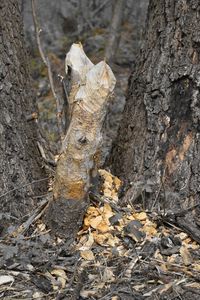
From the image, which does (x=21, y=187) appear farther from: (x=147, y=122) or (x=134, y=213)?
(x=147, y=122)

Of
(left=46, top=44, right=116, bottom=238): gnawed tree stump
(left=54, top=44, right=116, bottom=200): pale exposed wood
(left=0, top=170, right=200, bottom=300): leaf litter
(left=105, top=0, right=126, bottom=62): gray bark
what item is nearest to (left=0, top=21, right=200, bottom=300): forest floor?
(left=0, top=170, right=200, bottom=300): leaf litter

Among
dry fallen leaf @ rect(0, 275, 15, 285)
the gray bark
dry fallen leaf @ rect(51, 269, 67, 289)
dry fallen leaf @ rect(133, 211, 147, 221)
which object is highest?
the gray bark

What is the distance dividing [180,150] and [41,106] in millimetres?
5510

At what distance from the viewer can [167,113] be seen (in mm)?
3244

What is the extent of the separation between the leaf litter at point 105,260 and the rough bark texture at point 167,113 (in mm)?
256

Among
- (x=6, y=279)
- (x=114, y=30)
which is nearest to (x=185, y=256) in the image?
(x=6, y=279)

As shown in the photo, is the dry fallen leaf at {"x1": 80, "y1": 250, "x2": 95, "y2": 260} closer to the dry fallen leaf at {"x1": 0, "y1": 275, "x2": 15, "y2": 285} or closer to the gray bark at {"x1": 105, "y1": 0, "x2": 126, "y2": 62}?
the dry fallen leaf at {"x1": 0, "y1": 275, "x2": 15, "y2": 285}

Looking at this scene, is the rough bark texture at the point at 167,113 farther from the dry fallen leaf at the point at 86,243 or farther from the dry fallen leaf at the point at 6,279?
the dry fallen leaf at the point at 6,279

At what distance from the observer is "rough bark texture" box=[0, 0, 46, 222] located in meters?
3.04

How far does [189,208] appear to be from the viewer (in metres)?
3.12

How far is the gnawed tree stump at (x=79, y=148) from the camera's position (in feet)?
9.20

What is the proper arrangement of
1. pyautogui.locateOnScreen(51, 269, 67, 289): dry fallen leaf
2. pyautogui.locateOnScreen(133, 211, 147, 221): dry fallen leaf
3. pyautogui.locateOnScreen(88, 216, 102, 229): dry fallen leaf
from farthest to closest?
pyautogui.locateOnScreen(133, 211, 147, 221): dry fallen leaf, pyautogui.locateOnScreen(88, 216, 102, 229): dry fallen leaf, pyautogui.locateOnScreen(51, 269, 67, 289): dry fallen leaf

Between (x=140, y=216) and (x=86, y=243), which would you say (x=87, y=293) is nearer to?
(x=86, y=243)

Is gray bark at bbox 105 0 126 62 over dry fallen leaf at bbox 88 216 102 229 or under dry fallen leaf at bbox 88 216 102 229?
over
